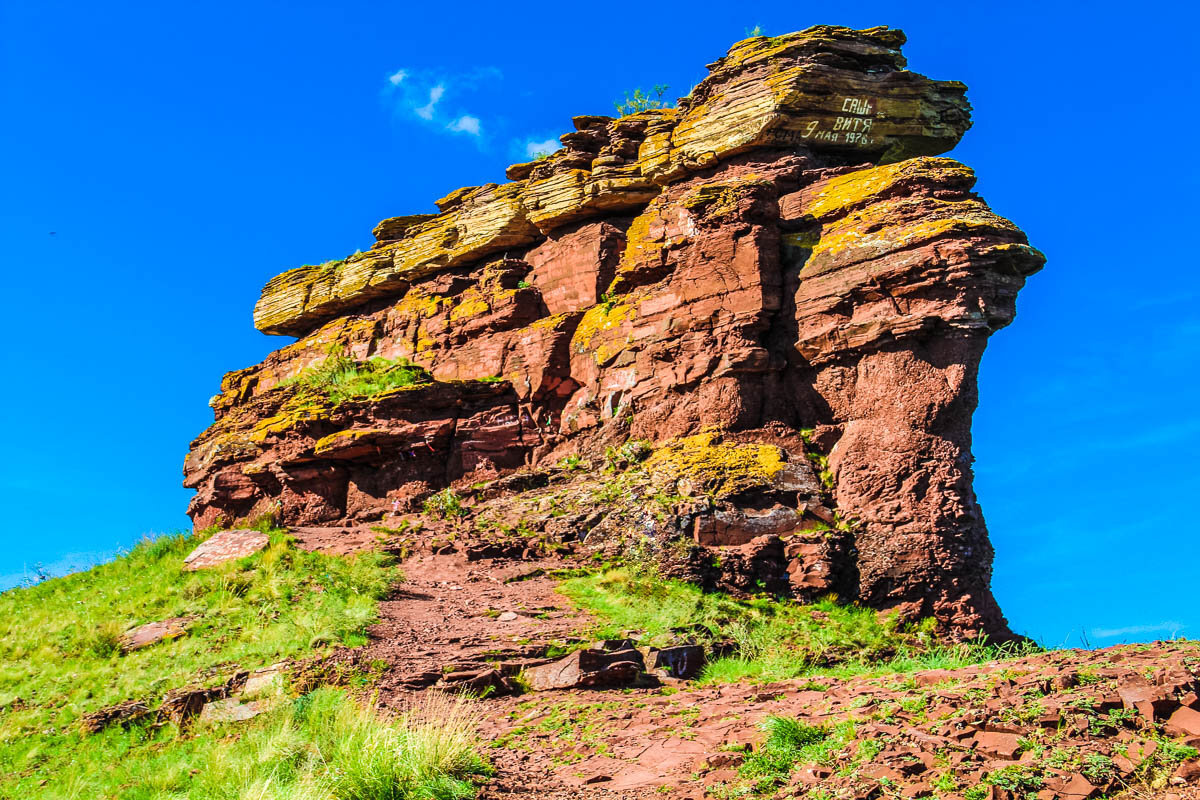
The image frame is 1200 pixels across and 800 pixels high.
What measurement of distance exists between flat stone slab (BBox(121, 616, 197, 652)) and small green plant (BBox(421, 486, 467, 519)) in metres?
6.21

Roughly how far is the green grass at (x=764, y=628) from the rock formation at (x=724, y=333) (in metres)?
0.83

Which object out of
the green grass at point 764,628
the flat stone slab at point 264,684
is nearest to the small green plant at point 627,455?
the green grass at point 764,628

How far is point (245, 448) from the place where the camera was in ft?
87.6

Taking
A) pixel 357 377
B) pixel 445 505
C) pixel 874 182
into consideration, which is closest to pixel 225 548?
pixel 445 505

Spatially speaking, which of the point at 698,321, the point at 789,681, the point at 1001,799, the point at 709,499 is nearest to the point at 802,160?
the point at 698,321

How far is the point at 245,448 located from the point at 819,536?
1553 centimetres

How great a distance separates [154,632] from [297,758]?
8.39m

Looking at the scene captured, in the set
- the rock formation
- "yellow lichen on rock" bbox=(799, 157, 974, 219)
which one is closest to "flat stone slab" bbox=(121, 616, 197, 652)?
the rock formation

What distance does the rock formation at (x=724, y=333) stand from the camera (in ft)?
63.2

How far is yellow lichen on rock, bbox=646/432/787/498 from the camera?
19812 millimetres

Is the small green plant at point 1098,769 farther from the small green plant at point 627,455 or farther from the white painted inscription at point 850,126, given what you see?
the white painted inscription at point 850,126

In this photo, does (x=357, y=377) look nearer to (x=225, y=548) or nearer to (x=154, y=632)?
(x=225, y=548)

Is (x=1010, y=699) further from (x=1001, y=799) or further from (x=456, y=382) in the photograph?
(x=456, y=382)

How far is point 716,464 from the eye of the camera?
2019 centimetres
